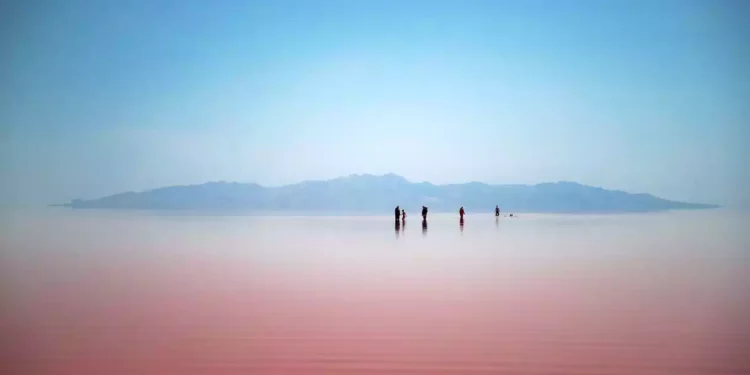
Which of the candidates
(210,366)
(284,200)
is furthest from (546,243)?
(284,200)

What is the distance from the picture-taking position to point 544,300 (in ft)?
26.9

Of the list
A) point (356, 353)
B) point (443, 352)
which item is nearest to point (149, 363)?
point (356, 353)

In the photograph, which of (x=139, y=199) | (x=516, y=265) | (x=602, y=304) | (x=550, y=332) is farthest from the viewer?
(x=139, y=199)

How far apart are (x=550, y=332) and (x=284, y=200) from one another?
17096cm

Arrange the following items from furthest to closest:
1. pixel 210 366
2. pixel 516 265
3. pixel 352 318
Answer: pixel 516 265, pixel 352 318, pixel 210 366

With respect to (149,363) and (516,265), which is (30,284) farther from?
(516,265)

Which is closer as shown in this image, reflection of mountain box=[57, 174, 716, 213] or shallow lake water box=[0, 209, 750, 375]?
shallow lake water box=[0, 209, 750, 375]

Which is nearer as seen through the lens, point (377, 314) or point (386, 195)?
point (377, 314)

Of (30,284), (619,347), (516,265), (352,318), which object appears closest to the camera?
(619,347)

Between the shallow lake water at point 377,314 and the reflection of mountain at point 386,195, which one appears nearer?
the shallow lake water at point 377,314

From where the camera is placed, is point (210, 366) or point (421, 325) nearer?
point (210, 366)

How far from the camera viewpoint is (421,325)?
6863 millimetres

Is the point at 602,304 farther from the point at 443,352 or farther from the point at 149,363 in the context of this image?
the point at 149,363

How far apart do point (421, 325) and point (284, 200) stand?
559 ft
